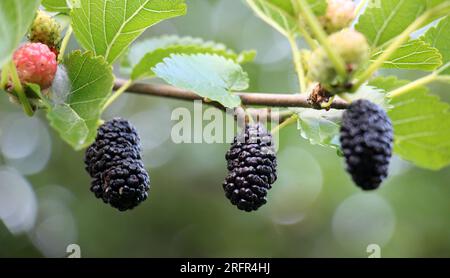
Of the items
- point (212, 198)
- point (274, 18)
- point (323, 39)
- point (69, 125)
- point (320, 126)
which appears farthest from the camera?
point (212, 198)

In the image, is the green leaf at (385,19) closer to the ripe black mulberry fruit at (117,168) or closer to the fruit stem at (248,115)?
the fruit stem at (248,115)

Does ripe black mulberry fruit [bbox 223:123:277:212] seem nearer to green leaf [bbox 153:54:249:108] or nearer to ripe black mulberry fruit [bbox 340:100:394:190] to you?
green leaf [bbox 153:54:249:108]

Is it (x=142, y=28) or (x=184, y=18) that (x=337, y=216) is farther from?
(x=142, y=28)

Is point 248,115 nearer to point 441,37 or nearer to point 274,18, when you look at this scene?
point 274,18

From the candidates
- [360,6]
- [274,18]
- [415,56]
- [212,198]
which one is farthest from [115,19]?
[212,198]

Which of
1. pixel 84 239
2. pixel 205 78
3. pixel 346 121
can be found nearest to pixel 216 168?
pixel 84 239
